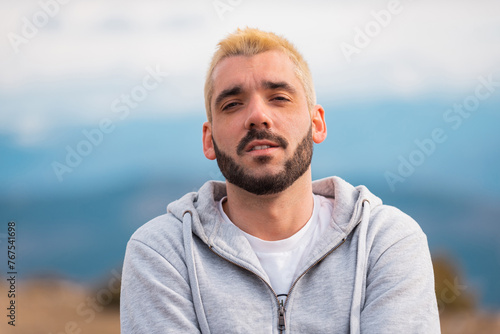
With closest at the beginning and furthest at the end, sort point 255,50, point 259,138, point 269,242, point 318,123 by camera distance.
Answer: point 259,138 → point 269,242 → point 255,50 → point 318,123

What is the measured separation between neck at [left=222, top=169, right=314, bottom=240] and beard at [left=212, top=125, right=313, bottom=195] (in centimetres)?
7

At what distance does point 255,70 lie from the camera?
2959 millimetres

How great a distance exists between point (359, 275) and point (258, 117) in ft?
3.13

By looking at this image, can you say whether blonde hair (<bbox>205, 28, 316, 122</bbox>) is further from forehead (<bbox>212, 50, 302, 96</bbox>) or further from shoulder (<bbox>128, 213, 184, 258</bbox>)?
shoulder (<bbox>128, 213, 184, 258</bbox>)

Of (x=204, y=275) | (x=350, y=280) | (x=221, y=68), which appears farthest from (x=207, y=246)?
(x=221, y=68)

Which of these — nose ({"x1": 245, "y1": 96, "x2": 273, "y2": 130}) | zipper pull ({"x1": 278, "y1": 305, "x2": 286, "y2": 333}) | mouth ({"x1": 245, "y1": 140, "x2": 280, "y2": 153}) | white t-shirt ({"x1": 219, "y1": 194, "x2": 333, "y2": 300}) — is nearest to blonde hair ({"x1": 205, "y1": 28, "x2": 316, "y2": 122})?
nose ({"x1": 245, "y1": 96, "x2": 273, "y2": 130})

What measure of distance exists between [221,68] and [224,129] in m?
0.38

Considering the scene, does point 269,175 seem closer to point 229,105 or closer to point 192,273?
point 229,105

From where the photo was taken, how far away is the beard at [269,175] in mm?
2818

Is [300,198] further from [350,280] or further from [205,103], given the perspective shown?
[205,103]

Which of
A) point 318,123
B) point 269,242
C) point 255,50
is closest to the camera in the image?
point 269,242

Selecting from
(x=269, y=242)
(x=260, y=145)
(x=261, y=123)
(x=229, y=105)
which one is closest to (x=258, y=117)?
(x=261, y=123)

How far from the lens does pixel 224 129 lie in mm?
2957

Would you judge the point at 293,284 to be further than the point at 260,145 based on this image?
No
